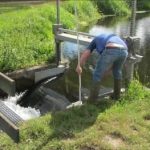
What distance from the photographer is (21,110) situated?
10789 mm

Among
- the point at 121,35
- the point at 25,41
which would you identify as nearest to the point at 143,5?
the point at 121,35

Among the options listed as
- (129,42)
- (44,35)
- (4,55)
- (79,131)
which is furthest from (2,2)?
(79,131)

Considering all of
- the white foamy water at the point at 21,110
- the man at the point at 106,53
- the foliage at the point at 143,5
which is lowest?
the foliage at the point at 143,5

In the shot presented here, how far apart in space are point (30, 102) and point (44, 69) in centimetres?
214

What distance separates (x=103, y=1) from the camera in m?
32.2

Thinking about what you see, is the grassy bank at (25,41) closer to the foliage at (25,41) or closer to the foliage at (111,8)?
the foliage at (25,41)

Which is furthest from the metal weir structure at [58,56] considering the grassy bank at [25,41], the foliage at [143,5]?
the foliage at [143,5]

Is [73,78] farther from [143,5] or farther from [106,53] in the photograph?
[143,5]

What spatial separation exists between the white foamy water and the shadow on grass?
2.25m

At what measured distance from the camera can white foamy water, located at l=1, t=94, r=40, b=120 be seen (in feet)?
33.9

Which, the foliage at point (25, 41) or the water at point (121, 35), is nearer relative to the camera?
the water at point (121, 35)

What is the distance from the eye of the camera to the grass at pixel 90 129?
6910 mm

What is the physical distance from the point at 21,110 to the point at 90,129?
12.4 ft

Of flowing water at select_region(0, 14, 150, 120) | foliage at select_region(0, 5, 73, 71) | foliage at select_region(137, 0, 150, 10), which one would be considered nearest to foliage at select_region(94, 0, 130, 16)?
foliage at select_region(137, 0, 150, 10)
